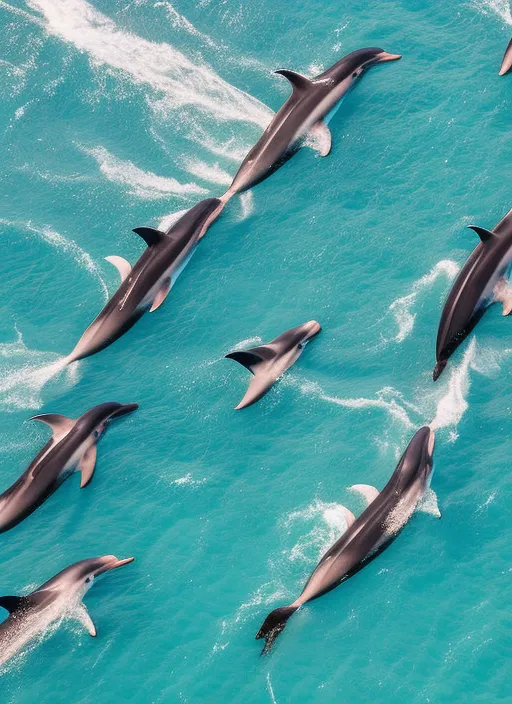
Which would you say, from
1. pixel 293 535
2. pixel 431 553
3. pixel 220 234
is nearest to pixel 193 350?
pixel 220 234

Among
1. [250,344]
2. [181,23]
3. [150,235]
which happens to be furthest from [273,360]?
[181,23]

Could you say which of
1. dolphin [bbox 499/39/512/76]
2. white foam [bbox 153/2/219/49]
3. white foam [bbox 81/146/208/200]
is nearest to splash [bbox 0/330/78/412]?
white foam [bbox 81/146/208/200]

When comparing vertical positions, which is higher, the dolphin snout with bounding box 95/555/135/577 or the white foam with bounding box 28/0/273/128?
the white foam with bounding box 28/0/273/128

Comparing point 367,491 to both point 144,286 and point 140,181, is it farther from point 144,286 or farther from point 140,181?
point 140,181

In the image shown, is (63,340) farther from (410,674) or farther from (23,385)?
(410,674)

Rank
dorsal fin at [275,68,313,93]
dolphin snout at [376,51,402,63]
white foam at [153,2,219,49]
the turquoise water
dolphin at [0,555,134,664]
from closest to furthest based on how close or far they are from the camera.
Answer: the turquoise water, dolphin at [0,555,134,664], dorsal fin at [275,68,313,93], dolphin snout at [376,51,402,63], white foam at [153,2,219,49]

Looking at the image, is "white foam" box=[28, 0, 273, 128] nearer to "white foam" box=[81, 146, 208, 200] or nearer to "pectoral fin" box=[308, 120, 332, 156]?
"pectoral fin" box=[308, 120, 332, 156]
